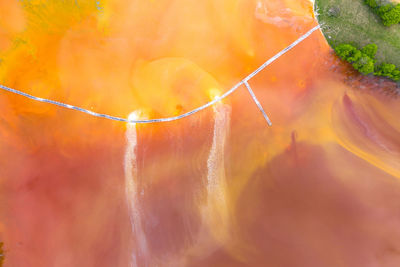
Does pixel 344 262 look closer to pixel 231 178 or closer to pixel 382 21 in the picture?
pixel 231 178

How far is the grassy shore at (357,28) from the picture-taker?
6.03 metres

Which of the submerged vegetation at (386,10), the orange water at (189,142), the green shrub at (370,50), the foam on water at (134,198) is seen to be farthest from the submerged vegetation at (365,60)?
the foam on water at (134,198)

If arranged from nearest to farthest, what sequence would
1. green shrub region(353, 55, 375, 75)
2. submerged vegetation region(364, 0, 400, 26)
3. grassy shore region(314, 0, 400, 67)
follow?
1. green shrub region(353, 55, 375, 75)
2. submerged vegetation region(364, 0, 400, 26)
3. grassy shore region(314, 0, 400, 67)

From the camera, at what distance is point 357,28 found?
6.05 metres

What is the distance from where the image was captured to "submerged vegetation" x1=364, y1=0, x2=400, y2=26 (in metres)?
5.71

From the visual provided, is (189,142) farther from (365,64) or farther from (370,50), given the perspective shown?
(370,50)

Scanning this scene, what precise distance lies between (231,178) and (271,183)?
1.05 meters

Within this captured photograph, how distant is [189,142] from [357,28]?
215 inches

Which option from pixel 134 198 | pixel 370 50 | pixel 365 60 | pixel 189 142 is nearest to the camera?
pixel 365 60

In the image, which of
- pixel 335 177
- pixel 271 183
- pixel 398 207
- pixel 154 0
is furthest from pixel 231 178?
pixel 154 0

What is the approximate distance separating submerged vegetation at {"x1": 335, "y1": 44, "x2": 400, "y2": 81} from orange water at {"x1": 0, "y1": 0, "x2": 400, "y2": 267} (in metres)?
0.30

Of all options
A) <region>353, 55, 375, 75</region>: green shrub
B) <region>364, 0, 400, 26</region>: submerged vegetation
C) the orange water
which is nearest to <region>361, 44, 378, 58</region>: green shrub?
<region>353, 55, 375, 75</region>: green shrub

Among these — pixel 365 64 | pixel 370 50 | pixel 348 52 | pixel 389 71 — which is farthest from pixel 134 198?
pixel 389 71

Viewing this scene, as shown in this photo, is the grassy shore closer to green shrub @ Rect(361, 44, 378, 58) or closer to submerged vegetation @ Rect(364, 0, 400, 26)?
submerged vegetation @ Rect(364, 0, 400, 26)
